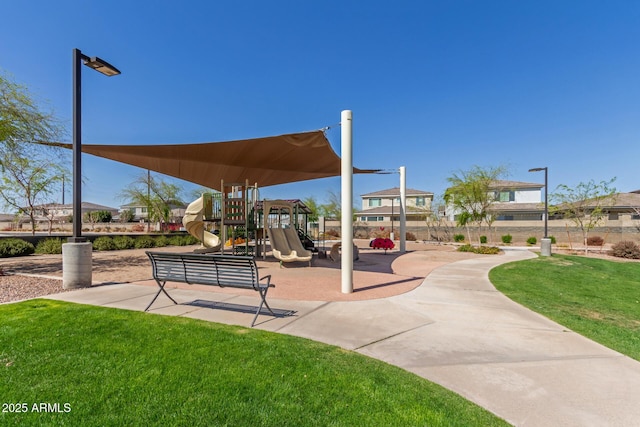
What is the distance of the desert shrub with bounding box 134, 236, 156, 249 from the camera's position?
17961 millimetres

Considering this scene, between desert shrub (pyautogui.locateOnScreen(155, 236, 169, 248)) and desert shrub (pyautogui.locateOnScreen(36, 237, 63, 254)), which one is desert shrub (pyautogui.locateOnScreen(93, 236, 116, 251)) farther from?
desert shrub (pyautogui.locateOnScreen(155, 236, 169, 248))

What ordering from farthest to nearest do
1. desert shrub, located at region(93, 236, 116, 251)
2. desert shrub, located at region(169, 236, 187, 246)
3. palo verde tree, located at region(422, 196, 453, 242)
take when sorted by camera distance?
palo verde tree, located at region(422, 196, 453, 242) < desert shrub, located at region(169, 236, 187, 246) < desert shrub, located at region(93, 236, 116, 251)

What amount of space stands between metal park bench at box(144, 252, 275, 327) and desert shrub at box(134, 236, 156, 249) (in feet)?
47.9

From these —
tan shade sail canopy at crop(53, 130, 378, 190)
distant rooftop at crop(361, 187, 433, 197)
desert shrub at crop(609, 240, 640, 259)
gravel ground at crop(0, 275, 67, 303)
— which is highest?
distant rooftop at crop(361, 187, 433, 197)

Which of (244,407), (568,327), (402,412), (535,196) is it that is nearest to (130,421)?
(244,407)

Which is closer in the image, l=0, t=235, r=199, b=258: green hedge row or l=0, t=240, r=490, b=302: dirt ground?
l=0, t=240, r=490, b=302: dirt ground

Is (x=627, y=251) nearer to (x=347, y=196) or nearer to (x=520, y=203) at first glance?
(x=347, y=196)

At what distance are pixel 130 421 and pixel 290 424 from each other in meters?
1.07

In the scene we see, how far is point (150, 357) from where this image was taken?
3.05 m

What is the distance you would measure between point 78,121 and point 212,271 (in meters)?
4.77

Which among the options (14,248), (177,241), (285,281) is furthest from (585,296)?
(177,241)

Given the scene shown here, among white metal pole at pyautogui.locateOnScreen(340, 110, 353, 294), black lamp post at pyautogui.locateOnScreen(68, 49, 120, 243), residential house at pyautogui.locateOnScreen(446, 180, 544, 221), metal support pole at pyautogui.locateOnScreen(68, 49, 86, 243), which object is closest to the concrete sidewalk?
white metal pole at pyautogui.locateOnScreen(340, 110, 353, 294)

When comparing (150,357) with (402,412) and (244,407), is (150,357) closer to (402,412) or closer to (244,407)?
(244,407)

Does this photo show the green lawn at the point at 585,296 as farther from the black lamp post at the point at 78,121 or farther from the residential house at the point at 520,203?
the residential house at the point at 520,203
